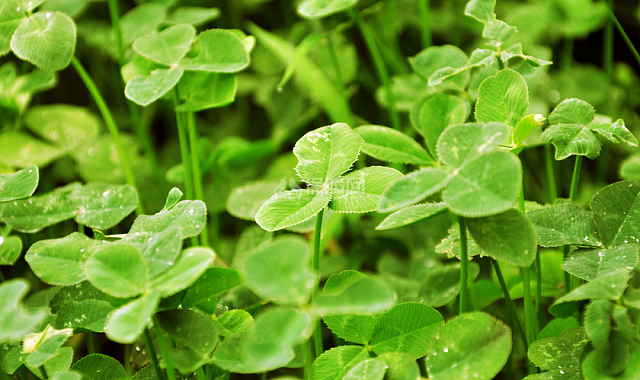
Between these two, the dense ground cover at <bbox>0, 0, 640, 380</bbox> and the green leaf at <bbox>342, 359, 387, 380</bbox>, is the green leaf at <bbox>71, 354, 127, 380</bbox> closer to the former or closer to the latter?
the dense ground cover at <bbox>0, 0, 640, 380</bbox>

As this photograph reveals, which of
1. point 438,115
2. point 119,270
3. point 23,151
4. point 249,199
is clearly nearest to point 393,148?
point 438,115

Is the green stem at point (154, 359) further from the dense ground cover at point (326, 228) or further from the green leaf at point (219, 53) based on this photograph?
the green leaf at point (219, 53)

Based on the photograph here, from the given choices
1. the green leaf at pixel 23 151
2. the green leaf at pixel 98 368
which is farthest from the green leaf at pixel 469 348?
the green leaf at pixel 23 151

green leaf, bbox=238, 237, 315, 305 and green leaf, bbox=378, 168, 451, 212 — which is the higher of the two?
green leaf, bbox=378, 168, 451, 212

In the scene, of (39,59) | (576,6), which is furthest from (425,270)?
(576,6)

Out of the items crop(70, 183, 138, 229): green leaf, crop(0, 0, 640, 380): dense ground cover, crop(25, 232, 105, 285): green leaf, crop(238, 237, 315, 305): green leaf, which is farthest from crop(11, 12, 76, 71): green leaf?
crop(238, 237, 315, 305): green leaf
